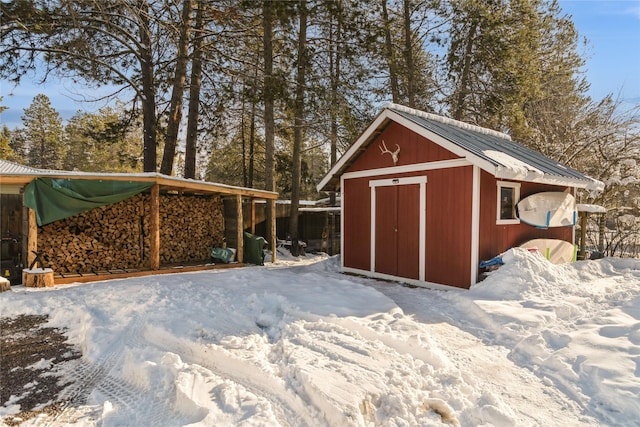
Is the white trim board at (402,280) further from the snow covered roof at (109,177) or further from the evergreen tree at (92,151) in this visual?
the evergreen tree at (92,151)

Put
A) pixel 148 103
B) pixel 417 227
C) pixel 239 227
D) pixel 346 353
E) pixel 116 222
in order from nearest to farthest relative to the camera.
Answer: pixel 346 353 → pixel 417 227 → pixel 116 222 → pixel 239 227 → pixel 148 103

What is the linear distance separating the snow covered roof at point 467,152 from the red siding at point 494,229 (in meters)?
0.43

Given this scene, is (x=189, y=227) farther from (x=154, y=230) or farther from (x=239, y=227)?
(x=154, y=230)

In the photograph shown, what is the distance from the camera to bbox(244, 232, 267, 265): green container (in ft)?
29.7

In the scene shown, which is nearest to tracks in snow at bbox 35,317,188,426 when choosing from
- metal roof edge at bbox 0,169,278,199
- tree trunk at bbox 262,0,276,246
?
metal roof edge at bbox 0,169,278,199

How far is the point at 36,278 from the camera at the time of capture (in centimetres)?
594

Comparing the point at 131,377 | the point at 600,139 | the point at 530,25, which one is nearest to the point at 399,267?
the point at 131,377

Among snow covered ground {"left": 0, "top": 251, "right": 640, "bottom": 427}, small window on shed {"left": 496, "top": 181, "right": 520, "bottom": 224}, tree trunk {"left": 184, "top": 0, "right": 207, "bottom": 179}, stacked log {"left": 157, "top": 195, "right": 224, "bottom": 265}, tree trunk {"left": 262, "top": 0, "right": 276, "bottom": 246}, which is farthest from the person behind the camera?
Answer: tree trunk {"left": 184, "top": 0, "right": 207, "bottom": 179}

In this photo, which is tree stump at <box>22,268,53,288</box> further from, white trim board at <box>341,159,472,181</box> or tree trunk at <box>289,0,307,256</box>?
tree trunk at <box>289,0,307,256</box>

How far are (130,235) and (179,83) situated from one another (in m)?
4.39

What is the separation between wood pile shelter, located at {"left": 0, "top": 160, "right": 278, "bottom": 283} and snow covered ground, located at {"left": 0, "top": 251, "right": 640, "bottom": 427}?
165 centimetres

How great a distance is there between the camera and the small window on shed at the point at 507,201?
21.2 feet

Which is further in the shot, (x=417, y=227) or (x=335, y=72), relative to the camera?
(x=335, y=72)

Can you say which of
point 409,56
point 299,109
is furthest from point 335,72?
point 299,109
